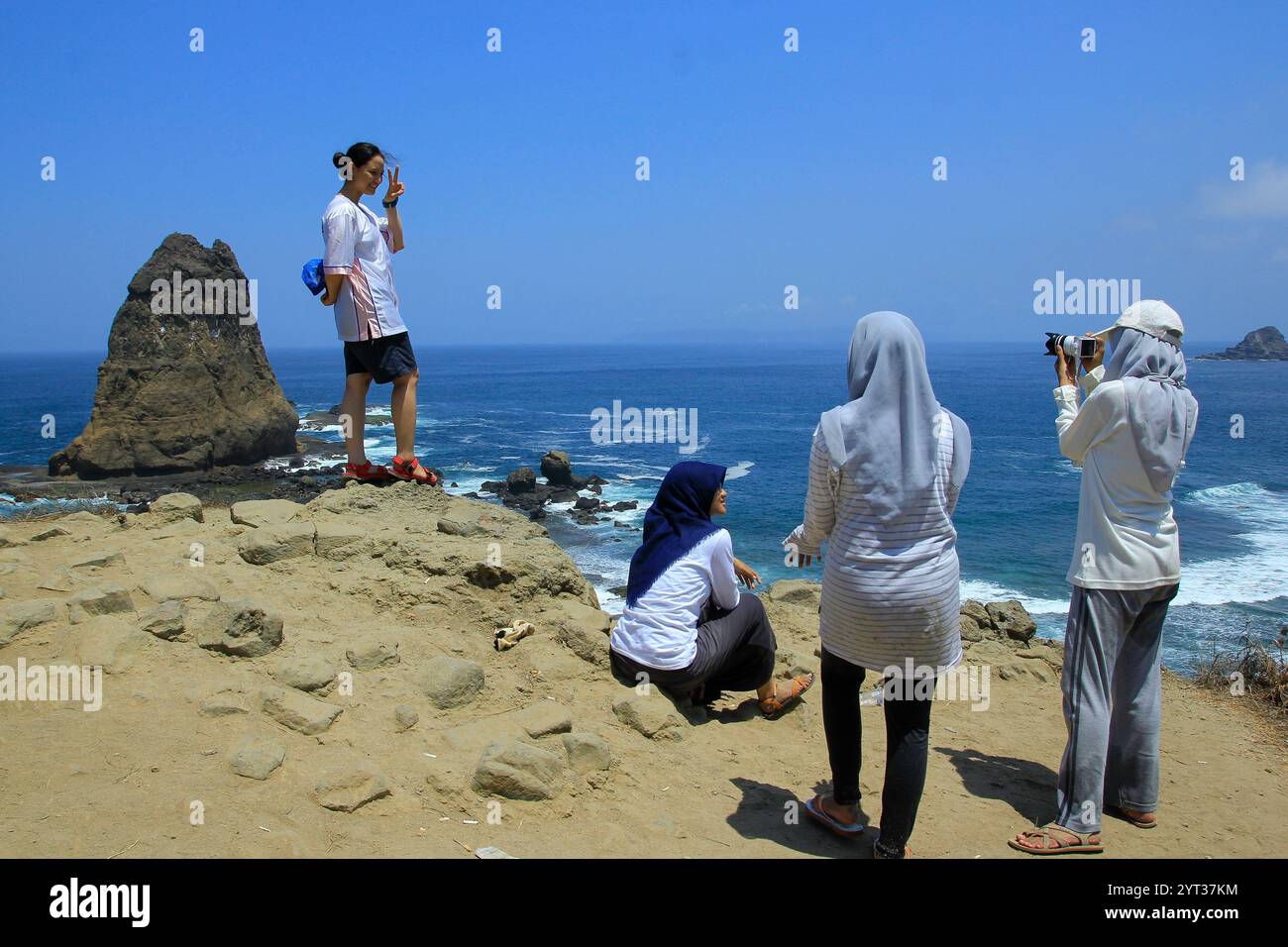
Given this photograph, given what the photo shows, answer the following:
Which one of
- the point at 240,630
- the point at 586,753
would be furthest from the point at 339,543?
the point at 586,753

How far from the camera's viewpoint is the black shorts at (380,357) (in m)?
6.43

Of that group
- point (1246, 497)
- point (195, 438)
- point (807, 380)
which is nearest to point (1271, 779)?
point (1246, 497)

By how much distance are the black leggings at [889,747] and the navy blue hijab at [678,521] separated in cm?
131

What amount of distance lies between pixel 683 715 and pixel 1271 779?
11.9 feet

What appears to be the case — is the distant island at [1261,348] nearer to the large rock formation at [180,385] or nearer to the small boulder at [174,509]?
the large rock formation at [180,385]

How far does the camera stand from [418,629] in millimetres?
5289

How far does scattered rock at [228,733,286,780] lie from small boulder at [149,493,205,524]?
357 centimetres

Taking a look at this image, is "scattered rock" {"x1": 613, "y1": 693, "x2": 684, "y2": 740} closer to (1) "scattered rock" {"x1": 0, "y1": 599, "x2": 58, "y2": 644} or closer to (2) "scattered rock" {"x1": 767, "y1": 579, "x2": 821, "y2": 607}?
(1) "scattered rock" {"x1": 0, "y1": 599, "x2": 58, "y2": 644}

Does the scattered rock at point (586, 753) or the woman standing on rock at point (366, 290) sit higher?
the woman standing on rock at point (366, 290)

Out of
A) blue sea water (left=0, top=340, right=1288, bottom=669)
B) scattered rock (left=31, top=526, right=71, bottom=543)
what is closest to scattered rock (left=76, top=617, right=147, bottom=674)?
scattered rock (left=31, top=526, right=71, bottom=543)

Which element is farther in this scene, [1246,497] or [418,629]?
[1246,497]

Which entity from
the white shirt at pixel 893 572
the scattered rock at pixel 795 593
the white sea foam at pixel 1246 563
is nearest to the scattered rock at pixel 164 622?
the white shirt at pixel 893 572

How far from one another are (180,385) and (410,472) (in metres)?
39.8
